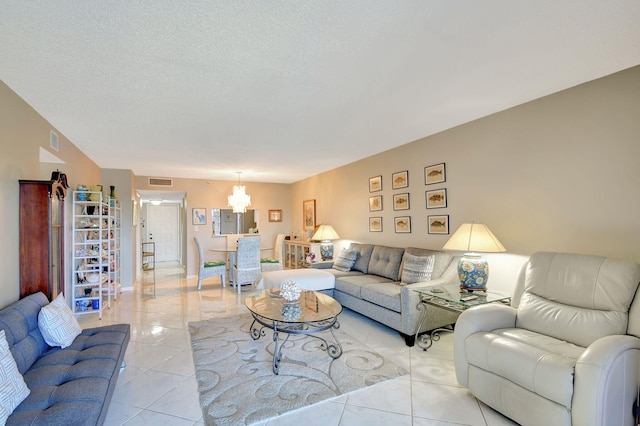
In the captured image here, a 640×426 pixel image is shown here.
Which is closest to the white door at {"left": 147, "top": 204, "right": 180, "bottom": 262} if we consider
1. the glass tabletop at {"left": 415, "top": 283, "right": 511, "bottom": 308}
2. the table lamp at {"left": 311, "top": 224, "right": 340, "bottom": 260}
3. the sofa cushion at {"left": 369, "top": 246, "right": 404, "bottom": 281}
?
the table lamp at {"left": 311, "top": 224, "right": 340, "bottom": 260}

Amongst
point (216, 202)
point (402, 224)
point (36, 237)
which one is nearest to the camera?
point (36, 237)

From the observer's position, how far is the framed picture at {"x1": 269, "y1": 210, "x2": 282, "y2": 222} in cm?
796

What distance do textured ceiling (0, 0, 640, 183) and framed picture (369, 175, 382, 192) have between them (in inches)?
55.0

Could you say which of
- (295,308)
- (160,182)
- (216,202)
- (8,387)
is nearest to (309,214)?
(216,202)

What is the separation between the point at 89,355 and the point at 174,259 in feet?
30.0

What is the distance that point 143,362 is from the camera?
9.20ft

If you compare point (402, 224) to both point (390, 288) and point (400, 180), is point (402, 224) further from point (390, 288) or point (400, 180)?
point (390, 288)

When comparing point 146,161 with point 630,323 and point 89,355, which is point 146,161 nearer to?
point 89,355

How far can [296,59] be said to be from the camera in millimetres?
2025

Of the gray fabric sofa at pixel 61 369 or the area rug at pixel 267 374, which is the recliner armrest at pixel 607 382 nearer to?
the area rug at pixel 267 374

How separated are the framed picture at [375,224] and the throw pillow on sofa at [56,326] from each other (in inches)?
154

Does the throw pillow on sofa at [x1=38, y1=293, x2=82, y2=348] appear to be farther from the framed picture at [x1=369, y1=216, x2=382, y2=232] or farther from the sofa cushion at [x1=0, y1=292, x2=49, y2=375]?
the framed picture at [x1=369, y1=216, x2=382, y2=232]

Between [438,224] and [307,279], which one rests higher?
[438,224]

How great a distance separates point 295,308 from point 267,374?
640mm
